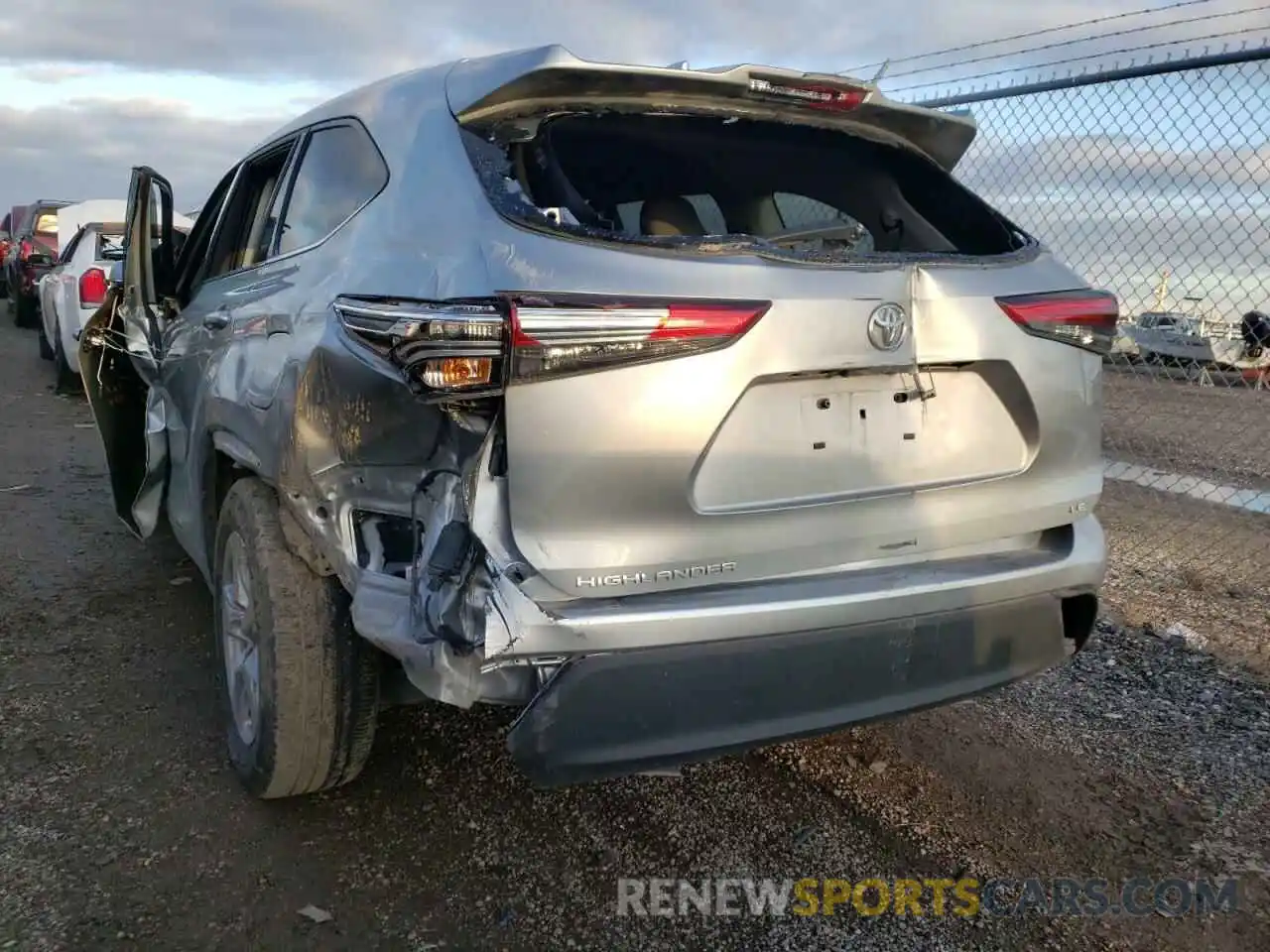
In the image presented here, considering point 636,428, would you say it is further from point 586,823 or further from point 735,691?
point 586,823

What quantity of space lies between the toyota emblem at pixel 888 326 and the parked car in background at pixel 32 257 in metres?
17.5

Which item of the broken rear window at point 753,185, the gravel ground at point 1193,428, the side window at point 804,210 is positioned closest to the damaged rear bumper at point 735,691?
the broken rear window at point 753,185

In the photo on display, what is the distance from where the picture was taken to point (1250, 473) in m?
7.77

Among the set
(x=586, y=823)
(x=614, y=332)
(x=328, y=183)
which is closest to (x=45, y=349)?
(x=328, y=183)

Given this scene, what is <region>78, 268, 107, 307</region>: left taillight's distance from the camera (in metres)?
10.1

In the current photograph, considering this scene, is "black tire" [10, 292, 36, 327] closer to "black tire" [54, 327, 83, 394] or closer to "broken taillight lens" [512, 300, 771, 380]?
"black tire" [54, 327, 83, 394]

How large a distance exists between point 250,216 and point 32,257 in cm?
1599

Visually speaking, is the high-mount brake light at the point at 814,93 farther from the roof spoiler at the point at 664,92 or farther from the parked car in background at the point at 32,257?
the parked car in background at the point at 32,257

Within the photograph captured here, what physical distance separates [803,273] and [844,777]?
1645mm

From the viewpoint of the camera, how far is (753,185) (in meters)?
3.26

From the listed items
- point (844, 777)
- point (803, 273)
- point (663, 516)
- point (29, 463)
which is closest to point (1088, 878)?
point (844, 777)

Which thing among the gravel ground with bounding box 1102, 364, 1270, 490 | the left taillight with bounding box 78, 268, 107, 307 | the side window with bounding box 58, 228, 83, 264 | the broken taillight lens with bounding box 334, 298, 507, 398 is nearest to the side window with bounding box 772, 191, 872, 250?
the broken taillight lens with bounding box 334, 298, 507, 398

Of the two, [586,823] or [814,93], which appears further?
[586,823]

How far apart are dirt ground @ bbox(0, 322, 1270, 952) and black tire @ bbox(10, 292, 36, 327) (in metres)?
16.4
